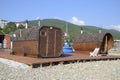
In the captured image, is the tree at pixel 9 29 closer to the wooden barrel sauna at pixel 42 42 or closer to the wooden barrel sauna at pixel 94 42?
the wooden barrel sauna at pixel 94 42

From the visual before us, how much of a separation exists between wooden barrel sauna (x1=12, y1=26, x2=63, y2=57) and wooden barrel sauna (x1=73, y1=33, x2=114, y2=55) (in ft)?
16.0

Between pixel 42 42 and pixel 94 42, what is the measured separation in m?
6.43

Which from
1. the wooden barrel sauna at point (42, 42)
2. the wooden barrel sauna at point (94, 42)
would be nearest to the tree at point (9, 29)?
the wooden barrel sauna at point (94, 42)

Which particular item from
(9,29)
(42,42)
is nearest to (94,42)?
(42,42)

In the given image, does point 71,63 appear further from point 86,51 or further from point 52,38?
point 86,51

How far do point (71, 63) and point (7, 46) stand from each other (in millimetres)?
23361

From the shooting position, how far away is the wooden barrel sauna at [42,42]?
14991 mm

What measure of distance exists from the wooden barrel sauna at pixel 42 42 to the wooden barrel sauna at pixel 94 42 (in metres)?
4.86

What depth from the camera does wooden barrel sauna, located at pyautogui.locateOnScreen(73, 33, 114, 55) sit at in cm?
1994

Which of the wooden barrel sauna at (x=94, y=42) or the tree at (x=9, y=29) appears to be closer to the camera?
the wooden barrel sauna at (x=94, y=42)

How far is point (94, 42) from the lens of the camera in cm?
2008

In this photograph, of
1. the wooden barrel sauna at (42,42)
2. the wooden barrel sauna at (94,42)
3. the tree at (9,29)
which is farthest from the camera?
the tree at (9,29)

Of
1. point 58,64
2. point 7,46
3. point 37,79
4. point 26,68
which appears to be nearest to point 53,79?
point 37,79

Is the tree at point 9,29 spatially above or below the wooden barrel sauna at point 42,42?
above
